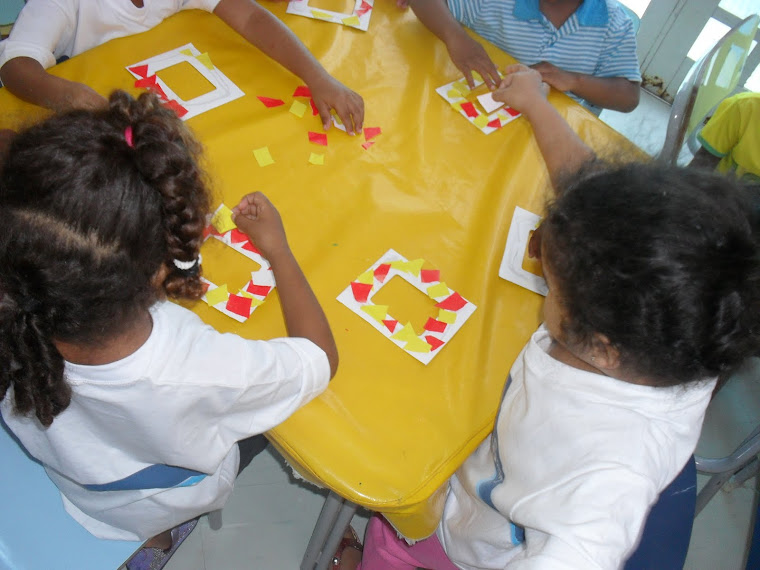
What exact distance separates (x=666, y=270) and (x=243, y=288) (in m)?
0.68

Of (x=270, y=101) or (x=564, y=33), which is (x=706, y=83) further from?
(x=270, y=101)

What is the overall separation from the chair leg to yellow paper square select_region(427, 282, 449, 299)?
919 millimetres

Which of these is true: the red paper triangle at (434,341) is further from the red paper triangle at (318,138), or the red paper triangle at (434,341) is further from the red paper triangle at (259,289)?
the red paper triangle at (318,138)

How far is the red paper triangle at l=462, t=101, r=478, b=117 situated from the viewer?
1.39 m

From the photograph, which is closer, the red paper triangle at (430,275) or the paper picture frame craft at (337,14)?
the red paper triangle at (430,275)

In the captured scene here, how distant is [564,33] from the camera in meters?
1.66

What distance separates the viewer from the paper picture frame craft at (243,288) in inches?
39.1

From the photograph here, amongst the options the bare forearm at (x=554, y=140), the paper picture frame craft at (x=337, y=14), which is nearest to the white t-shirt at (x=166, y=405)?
the bare forearm at (x=554, y=140)

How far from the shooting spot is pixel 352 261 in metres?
1.09

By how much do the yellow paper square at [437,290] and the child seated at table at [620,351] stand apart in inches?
9.7

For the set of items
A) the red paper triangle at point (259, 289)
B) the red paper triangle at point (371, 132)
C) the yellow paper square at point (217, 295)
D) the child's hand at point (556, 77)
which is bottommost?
the yellow paper square at point (217, 295)

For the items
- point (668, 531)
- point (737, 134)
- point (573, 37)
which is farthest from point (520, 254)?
point (737, 134)

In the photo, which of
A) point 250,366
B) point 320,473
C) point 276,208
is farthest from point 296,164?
point 320,473

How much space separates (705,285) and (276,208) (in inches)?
29.7
